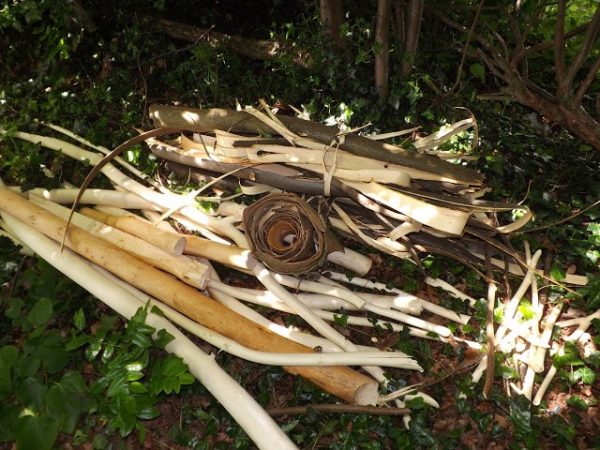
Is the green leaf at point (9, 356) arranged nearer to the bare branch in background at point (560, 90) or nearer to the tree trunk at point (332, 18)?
the tree trunk at point (332, 18)

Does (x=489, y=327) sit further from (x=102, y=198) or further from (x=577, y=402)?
(x=102, y=198)

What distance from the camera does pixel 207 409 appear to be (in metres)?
2.10

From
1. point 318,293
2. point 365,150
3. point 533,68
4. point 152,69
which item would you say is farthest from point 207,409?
point 533,68

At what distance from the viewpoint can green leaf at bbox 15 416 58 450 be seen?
73.1 inches

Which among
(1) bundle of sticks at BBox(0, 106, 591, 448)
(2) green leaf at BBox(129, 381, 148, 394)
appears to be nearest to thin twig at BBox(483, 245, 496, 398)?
(1) bundle of sticks at BBox(0, 106, 591, 448)

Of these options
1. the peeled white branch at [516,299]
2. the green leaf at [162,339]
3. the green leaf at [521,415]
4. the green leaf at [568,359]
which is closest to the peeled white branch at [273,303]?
the green leaf at [162,339]

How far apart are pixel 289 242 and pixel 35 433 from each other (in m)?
1.44

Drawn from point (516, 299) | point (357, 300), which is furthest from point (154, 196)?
point (516, 299)

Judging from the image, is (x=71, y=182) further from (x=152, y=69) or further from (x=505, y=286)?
(x=505, y=286)

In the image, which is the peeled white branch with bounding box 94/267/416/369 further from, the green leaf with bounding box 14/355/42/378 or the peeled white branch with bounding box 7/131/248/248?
the green leaf with bounding box 14/355/42/378

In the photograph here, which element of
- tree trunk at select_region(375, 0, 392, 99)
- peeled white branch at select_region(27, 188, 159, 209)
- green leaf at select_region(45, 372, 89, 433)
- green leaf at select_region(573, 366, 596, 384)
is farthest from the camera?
tree trunk at select_region(375, 0, 392, 99)

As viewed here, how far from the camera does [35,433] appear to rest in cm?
187

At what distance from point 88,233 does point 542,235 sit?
2554 millimetres

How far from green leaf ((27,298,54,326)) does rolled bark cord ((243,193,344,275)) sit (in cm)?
103
